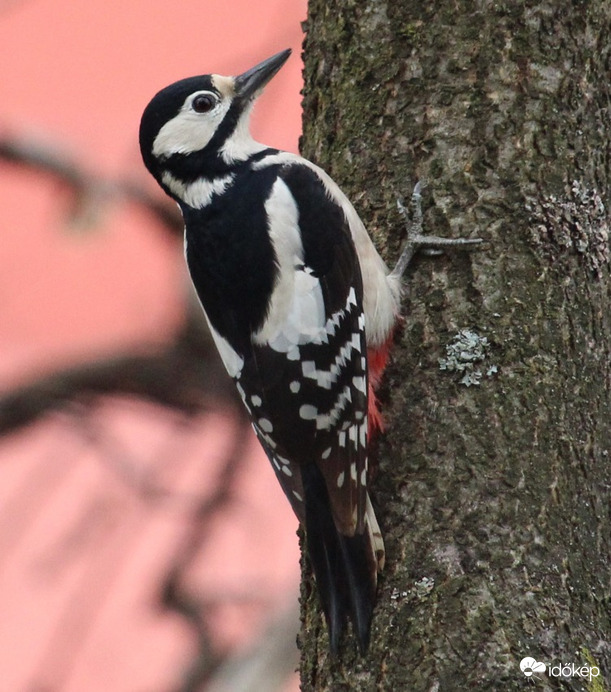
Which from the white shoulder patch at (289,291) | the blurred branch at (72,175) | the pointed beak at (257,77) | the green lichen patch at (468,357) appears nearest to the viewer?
the green lichen patch at (468,357)

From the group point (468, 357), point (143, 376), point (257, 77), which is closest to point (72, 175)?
point (143, 376)

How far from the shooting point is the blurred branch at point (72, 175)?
406cm

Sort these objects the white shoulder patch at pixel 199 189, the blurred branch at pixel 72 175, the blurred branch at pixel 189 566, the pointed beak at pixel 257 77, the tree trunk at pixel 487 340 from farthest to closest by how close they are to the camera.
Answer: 1. the blurred branch at pixel 72 175
2. the blurred branch at pixel 189 566
3. the pointed beak at pixel 257 77
4. the white shoulder patch at pixel 199 189
5. the tree trunk at pixel 487 340

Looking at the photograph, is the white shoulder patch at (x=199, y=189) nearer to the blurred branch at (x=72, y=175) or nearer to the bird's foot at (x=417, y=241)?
the bird's foot at (x=417, y=241)

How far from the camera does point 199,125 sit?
109 inches

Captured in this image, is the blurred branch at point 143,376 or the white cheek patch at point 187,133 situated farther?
the blurred branch at point 143,376

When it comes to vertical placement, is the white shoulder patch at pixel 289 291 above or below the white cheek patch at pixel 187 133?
below

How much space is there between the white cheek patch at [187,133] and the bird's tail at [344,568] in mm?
967

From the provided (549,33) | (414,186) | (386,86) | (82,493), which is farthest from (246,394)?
(82,493)

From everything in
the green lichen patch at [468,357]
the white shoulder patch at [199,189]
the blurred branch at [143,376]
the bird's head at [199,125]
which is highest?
the bird's head at [199,125]

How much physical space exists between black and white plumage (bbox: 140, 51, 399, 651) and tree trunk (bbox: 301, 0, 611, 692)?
0.21ft

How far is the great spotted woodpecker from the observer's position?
229 centimetres

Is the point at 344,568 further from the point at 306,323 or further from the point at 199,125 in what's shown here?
the point at 199,125

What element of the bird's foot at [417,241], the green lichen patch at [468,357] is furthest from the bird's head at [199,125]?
the green lichen patch at [468,357]
